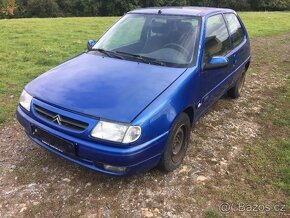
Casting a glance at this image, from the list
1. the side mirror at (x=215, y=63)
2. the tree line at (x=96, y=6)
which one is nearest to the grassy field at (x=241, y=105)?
the side mirror at (x=215, y=63)

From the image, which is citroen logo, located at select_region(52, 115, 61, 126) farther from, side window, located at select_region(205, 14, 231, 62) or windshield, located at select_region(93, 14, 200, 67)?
side window, located at select_region(205, 14, 231, 62)

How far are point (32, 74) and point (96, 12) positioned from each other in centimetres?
4465

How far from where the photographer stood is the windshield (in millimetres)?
4035

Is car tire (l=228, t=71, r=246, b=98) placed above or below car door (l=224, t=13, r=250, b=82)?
below

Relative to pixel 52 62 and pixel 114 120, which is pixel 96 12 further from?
pixel 114 120

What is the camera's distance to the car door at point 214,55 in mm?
4202

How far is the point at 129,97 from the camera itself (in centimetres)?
326

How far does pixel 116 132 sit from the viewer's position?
118 inches

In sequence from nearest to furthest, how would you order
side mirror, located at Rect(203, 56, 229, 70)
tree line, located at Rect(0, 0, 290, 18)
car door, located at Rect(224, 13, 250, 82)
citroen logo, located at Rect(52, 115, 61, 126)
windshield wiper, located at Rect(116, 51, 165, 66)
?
citroen logo, located at Rect(52, 115, 61, 126) < windshield wiper, located at Rect(116, 51, 165, 66) < side mirror, located at Rect(203, 56, 229, 70) < car door, located at Rect(224, 13, 250, 82) < tree line, located at Rect(0, 0, 290, 18)

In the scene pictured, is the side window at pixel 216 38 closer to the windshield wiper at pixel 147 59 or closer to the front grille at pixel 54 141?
the windshield wiper at pixel 147 59

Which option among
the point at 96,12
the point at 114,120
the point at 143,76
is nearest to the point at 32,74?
the point at 143,76

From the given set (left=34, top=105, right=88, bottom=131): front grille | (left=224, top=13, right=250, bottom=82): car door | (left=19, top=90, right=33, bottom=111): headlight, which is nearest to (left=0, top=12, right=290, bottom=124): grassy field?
(left=19, top=90, right=33, bottom=111): headlight

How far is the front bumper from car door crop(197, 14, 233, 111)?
1135 millimetres

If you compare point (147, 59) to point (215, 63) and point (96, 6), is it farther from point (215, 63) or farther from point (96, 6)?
point (96, 6)
